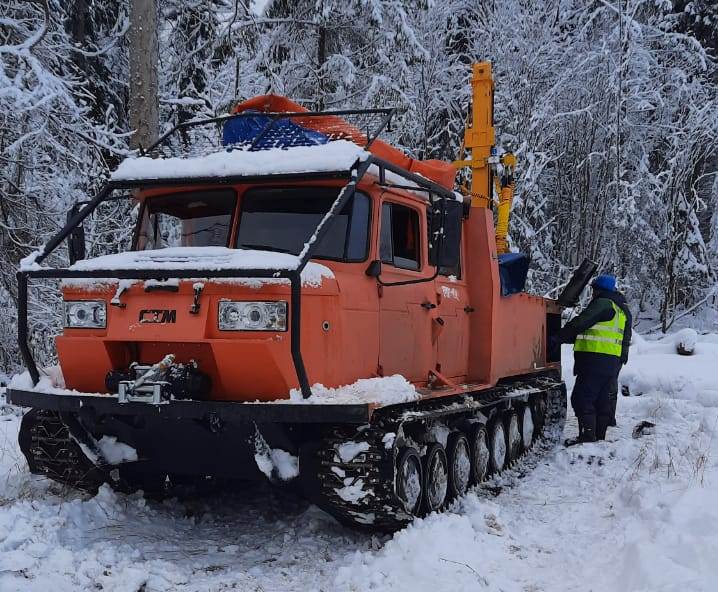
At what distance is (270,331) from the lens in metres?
4.76

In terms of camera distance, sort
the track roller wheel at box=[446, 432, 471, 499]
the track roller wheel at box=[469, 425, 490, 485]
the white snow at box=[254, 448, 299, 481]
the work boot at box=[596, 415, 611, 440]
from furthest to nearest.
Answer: the work boot at box=[596, 415, 611, 440] → the track roller wheel at box=[469, 425, 490, 485] → the track roller wheel at box=[446, 432, 471, 499] → the white snow at box=[254, 448, 299, 481]

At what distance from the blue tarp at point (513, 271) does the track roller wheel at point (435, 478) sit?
2504 mm

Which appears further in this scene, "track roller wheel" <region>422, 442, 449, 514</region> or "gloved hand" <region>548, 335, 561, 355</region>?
"gloved hand" <region>548, 335, 561, 355</region>

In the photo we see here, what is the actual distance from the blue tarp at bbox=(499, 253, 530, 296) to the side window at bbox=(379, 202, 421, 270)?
2.03 metres

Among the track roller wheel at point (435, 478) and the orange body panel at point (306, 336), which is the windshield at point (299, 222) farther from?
the track roller wheel at point (435, 478)

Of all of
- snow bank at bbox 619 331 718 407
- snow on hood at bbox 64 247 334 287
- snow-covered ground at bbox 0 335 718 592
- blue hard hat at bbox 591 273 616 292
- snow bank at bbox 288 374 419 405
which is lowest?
snow-covered ground at bbox 0 335 718 592

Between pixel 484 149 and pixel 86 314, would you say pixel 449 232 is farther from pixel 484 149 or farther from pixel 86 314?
pixel 484 149

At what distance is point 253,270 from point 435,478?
2.60 meters

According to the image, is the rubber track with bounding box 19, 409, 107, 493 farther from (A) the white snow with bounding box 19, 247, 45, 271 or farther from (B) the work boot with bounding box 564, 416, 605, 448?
(B) the work boot with bounding box 564, 416, 605, 448

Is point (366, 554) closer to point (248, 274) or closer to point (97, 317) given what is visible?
point (248, 274)

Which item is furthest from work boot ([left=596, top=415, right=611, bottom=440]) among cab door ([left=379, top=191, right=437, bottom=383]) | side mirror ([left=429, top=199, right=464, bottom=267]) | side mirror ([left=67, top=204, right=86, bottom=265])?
side mirror ([left=67, top=204, right=86, bottom=265])

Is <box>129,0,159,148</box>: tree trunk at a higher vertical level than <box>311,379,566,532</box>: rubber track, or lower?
higher

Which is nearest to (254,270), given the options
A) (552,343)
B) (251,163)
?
(251,163)

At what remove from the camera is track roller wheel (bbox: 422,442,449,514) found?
235 inches
